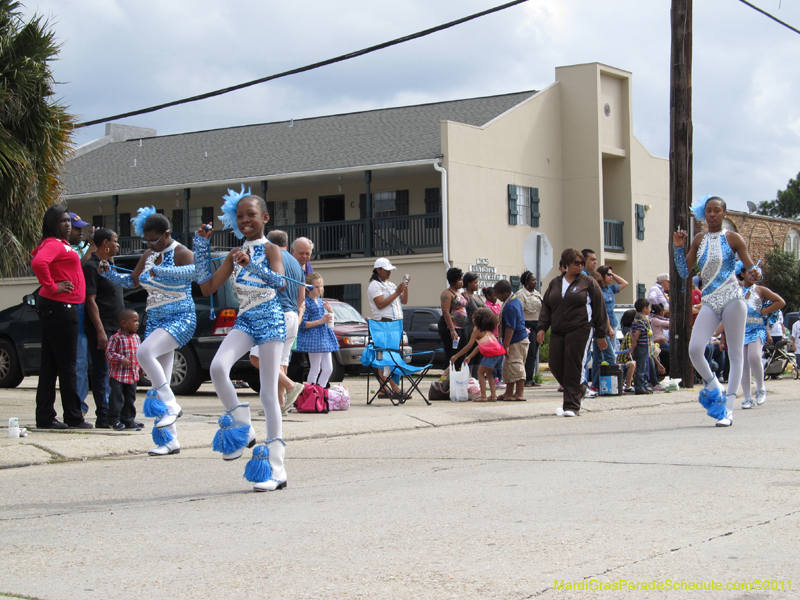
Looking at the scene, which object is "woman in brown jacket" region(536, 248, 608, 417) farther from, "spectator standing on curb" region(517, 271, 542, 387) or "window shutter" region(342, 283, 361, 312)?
"window shutter" region(342, 283, 361, 312)

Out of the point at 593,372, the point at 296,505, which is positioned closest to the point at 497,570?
the point at 296,505

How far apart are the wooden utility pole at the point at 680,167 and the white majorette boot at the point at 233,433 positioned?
9988 millimetres

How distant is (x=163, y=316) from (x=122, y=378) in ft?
6.74

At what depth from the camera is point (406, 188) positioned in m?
31.7

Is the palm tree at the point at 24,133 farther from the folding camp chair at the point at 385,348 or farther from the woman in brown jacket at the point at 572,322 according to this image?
the woman in brown jacket at the point at 572,322

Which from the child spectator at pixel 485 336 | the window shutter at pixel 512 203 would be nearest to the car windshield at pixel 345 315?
the child spectator at pixel 485 336

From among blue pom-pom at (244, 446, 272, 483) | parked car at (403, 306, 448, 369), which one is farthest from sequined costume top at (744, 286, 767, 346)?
parked car at (403, 306, 448, 369)

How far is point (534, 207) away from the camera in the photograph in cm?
3169

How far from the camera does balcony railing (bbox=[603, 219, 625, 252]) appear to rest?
1324 inches

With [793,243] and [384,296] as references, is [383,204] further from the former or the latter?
[793,243]

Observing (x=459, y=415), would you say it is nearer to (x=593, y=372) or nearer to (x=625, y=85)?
(x=593, y=372)

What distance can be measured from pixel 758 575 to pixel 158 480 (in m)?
4.17

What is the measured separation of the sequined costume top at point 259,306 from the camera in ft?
20.0

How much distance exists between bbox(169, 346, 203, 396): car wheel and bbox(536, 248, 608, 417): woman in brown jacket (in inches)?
205
